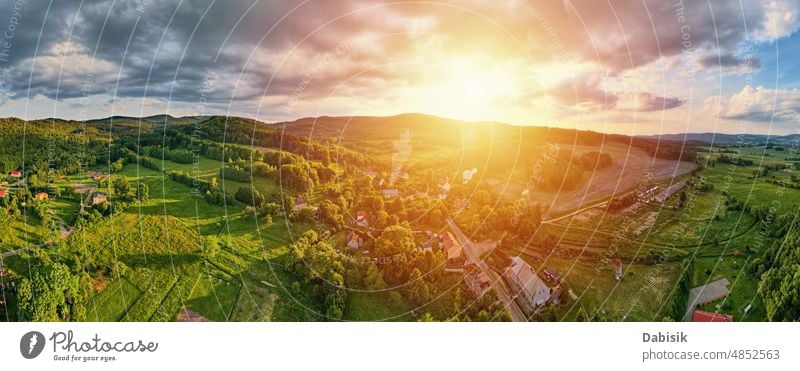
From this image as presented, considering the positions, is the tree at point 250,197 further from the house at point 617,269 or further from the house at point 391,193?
the house at point 617,269

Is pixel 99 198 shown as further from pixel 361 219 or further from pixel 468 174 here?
pixel 468 174

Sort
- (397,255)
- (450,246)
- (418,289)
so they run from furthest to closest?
(450,246) → (397,255) → (418,289)

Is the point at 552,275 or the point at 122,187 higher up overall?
the point at 122,187

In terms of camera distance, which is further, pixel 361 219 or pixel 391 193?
pixel 391 193

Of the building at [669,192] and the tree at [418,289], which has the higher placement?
the building at [669,192]

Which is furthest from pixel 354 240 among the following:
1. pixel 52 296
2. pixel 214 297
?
pixel 52 296

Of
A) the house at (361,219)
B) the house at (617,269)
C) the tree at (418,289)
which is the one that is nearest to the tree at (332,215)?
the house at (361,219)
